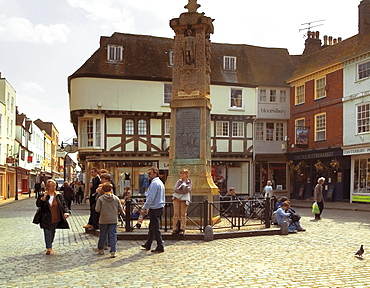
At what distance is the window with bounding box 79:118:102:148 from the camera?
32.7 metres

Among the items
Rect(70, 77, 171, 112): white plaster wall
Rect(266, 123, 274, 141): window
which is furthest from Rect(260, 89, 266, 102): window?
Rect(70, 77, 171, 112): white plaster wall

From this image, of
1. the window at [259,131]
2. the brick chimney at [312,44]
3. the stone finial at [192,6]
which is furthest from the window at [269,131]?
the stone finial at [192,6]

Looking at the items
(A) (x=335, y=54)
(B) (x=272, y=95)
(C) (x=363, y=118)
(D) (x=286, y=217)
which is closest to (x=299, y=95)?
(B) (x=272, y=95)

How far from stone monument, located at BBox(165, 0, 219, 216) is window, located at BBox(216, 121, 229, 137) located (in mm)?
20315

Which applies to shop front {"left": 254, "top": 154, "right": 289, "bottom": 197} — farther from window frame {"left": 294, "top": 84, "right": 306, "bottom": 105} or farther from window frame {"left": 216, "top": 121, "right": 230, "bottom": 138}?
window frame {"left": 294, "top": 84, "right": 306, "bottom": 105}

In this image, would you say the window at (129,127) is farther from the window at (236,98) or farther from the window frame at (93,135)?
the window at (236,98)

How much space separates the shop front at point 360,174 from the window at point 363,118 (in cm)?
129

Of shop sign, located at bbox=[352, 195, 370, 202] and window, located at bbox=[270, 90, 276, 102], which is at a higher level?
window, located at bbox=[270, 90, 276, 102]

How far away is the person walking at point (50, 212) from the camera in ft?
33.8

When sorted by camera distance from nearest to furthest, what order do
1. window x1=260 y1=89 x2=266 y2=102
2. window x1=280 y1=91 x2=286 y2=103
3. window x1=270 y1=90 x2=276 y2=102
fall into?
window x1=260 y1=89 x2=266 y2=102, window x1=270 y1=90 x2=276 y2=102, window x1=280 y1=91 x2=286 y2=103

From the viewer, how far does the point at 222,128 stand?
35.7 metres

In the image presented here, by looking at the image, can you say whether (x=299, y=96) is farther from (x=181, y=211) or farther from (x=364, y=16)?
(x=181, y=211)

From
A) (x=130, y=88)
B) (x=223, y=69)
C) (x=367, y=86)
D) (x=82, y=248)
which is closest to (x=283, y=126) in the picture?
(x=223, y=69)

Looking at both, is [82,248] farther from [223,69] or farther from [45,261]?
[223,69]
